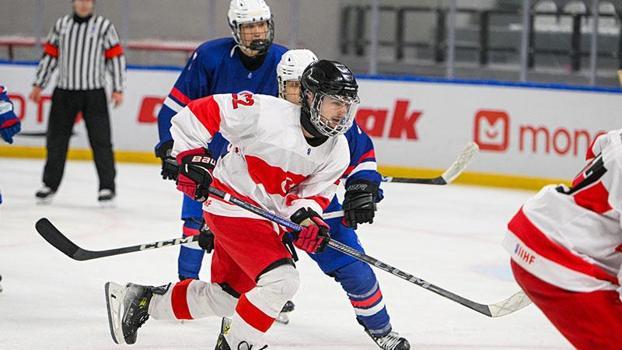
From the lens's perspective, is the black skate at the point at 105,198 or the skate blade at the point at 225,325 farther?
the black skate at the point at 105,198

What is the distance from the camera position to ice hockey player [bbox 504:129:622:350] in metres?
2.30

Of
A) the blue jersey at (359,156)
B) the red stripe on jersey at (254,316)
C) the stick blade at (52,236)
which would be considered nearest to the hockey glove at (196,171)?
the red stripe on jersey at (254,316)

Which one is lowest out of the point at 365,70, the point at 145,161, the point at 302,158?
the point at 145,161

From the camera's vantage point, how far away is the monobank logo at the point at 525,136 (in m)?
7.28

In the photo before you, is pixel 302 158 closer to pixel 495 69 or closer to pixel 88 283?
pixel 88 283

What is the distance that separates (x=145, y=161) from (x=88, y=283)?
12.7 ft

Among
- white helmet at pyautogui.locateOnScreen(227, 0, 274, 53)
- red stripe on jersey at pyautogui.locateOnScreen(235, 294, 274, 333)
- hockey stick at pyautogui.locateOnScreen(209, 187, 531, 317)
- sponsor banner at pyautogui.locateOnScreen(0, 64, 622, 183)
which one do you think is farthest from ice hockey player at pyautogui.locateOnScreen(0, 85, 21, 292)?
sponsor banner at pyautogui.locateOnScreen(0, 64, 622, 183)

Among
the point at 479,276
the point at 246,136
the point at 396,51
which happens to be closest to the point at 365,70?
the point at 396,51

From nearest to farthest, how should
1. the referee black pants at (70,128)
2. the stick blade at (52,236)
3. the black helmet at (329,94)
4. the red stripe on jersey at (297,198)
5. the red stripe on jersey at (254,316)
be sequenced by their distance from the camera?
the red stripe on jersey at (254,316) < the black helmet at (329,94) < the red stripe on jersey at (297,198) < the stick blade at (52,236) < the referee black pants at (70,128)

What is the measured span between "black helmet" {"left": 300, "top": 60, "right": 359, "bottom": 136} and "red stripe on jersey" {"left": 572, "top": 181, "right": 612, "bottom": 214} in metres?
0.82

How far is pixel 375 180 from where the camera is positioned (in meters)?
3.25

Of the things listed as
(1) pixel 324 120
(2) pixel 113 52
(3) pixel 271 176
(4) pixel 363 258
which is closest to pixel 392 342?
(4) pixel 363 258

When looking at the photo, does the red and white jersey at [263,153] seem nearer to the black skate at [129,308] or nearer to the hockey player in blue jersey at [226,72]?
the black skate at [129,308]

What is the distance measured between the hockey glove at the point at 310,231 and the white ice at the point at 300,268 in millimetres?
621
